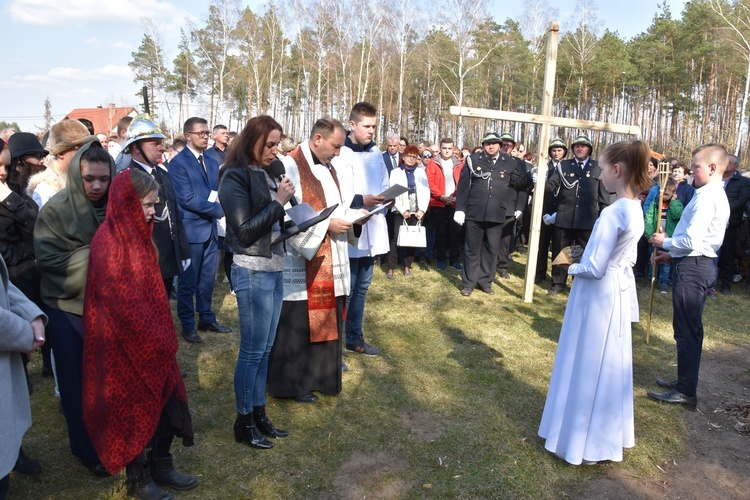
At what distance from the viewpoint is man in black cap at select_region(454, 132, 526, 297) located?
802 cm

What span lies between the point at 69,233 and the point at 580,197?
7070 millimetres

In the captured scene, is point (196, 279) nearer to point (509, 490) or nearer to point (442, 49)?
point (509, 490)

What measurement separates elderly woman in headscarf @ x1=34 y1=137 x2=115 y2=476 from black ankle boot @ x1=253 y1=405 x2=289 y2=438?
46.4 inches

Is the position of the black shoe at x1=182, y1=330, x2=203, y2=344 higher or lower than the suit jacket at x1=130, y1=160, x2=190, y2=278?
lower

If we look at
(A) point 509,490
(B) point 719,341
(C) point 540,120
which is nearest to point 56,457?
(A) point 509,490

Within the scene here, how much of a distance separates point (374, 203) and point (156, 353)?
2470mm

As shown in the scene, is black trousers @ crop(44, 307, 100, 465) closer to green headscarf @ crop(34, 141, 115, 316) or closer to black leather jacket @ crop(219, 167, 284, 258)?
green headscarf @ crop(34, 141, 115, 316)

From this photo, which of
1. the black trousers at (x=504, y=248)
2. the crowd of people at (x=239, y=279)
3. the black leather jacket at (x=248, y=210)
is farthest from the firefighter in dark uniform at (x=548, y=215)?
the black leather jacket at (x=248, y=210)

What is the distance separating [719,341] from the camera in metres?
6.48

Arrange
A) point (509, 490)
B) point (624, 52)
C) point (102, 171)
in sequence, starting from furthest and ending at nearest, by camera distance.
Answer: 1. point (624, 52)
2. point (509, 490)
3. point (102, 171)

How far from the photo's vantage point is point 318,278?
419 centimetres

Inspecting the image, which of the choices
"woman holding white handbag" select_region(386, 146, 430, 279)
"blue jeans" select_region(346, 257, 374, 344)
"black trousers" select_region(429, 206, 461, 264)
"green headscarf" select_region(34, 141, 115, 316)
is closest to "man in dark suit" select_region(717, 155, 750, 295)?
"black trousers" select_region(429, 206, 461, 264)

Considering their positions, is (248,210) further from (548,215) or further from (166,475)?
(548,215)

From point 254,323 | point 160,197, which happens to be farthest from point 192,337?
point 254,323
